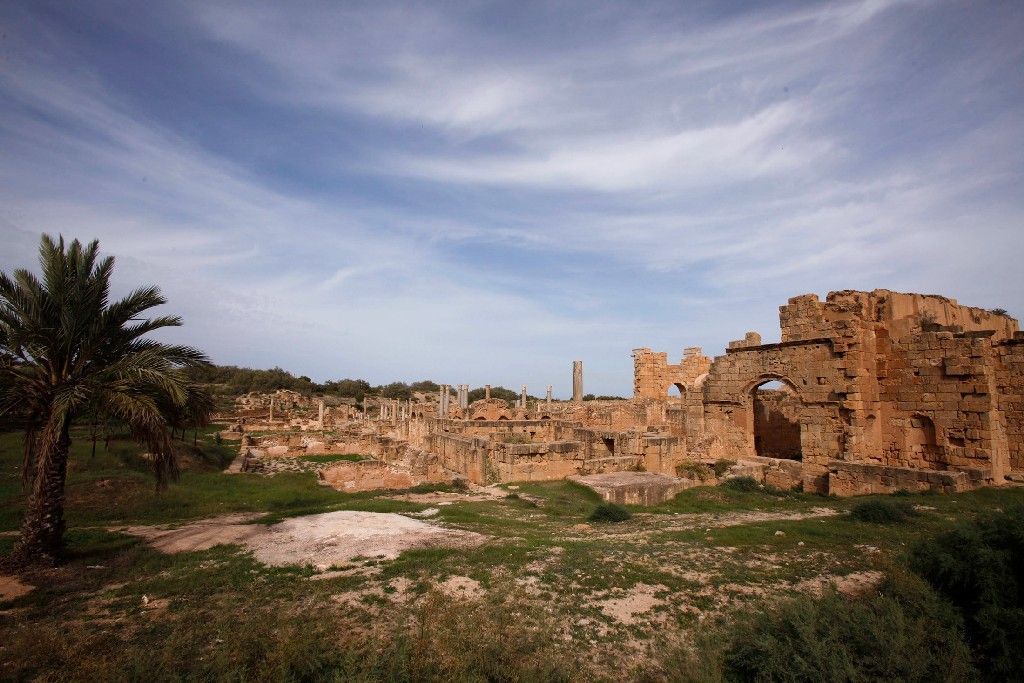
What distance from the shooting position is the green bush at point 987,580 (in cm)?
415

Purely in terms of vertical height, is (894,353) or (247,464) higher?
(894,353)

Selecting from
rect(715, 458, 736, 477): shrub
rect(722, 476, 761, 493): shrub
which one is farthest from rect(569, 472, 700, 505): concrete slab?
rect(715, 458, 736, 477): shrub

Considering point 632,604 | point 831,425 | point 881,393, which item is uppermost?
point 881,393

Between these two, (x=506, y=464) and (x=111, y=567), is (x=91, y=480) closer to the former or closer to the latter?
(x=111, y=567)

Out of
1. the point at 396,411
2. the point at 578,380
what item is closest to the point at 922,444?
the point at 578,380

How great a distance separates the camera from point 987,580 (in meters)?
4.70

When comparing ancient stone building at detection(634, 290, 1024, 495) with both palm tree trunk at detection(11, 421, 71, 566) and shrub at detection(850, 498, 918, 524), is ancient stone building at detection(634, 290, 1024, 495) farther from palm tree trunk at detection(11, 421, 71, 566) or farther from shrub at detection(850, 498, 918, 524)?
palm tree trunk at detection(11, 421, 71, 566)

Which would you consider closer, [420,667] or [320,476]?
Answer: [420,667]

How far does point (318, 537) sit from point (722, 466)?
11311 mm

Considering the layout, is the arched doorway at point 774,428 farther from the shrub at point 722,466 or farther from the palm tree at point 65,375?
the palm tree at point 65,375

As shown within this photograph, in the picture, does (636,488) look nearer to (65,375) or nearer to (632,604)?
(632,604)

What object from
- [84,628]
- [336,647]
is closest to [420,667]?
[336,647]

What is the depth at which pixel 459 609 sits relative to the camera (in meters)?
5.04

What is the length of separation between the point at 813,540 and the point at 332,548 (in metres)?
7.24
